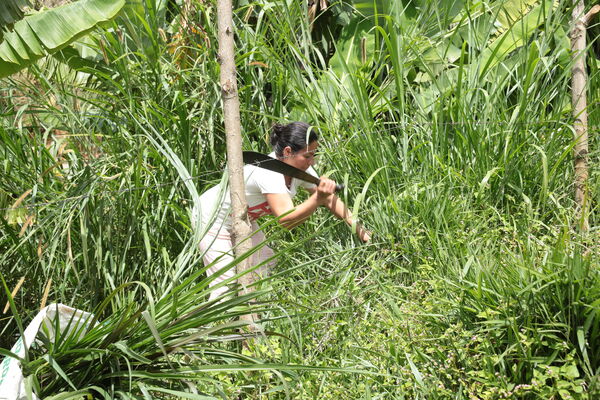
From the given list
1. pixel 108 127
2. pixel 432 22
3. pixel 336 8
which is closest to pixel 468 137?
pixel 432 22

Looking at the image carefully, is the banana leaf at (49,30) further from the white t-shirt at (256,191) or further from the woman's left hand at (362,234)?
the woman's left hand at (362,234)

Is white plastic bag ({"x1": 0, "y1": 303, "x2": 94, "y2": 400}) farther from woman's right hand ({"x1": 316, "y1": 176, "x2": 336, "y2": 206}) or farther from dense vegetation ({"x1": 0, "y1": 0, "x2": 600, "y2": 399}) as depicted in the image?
woman's right hand ({"x1": 316, "y1": 176, "x2": 336, "y2": 206})

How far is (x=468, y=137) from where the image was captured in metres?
4.21

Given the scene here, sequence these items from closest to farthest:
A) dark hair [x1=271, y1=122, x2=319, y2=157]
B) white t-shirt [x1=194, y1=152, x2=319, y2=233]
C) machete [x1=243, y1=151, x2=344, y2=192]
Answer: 1. machete [x1=243, y1=151, x2=344, y2=192]
2. white t-shirt [x1=194, y1=152, x2=319, y2=233]
3. dark hair [x1=271, y1=122, x2=319, y2=157]

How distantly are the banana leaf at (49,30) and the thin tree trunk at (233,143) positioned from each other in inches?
59.2

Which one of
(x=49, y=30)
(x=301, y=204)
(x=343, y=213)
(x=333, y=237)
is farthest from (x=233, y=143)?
(x=49, y=30)

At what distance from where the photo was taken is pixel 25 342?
8.45ft

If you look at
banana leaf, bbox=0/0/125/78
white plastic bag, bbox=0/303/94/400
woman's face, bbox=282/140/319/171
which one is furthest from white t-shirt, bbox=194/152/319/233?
banana leaf, bbox=0/0/125/78

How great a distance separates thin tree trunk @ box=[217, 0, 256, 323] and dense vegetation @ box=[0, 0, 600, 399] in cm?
20

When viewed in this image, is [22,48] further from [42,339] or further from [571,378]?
[571,378]

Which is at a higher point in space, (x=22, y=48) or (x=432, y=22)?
(x=22, y=48)

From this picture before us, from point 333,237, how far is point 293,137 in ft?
2.02

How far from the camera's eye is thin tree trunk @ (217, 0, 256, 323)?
3346mm

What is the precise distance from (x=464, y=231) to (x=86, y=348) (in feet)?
6.46
